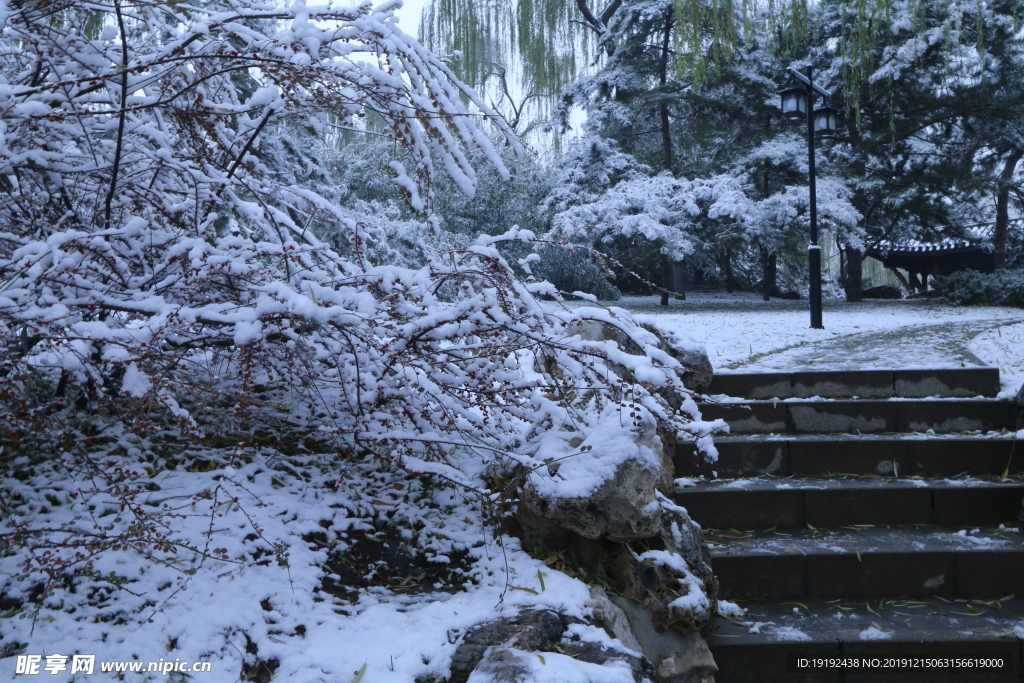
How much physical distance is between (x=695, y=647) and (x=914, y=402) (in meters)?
2.31

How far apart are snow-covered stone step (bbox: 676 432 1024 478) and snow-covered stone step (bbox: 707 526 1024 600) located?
2.06ft

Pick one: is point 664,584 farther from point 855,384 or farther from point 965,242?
point 965,242

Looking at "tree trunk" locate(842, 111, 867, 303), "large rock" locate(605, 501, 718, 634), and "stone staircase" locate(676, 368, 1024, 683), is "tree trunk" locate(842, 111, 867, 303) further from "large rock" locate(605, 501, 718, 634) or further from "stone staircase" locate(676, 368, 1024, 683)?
"large rock" locate(605, 501, 718, 634)

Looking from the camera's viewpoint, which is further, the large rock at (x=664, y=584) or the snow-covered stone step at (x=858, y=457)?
the snow-covered stone step at (x=858, y=457)

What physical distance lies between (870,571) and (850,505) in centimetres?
44

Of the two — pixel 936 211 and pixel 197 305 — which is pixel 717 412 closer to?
pixel 197 305

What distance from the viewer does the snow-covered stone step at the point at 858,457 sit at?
361 centimetres

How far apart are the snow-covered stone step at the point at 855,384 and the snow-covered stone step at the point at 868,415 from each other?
25cm

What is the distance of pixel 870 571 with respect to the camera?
9.72ft

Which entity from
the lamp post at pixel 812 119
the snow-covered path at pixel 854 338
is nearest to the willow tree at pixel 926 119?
the lamp post at pixel 812 119

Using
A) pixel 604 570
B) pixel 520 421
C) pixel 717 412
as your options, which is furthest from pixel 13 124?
pixel 717 412

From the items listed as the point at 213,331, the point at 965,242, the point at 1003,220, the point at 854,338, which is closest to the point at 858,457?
the point at 854,338

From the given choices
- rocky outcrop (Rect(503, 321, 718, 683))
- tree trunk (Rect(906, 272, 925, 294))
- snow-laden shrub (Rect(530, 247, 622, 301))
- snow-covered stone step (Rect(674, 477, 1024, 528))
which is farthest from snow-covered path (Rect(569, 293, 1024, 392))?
tree trunk (Rect(906, 272, 925, 294))

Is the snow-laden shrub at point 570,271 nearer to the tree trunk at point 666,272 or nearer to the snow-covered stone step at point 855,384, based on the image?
the tree trunk at point 666,272
